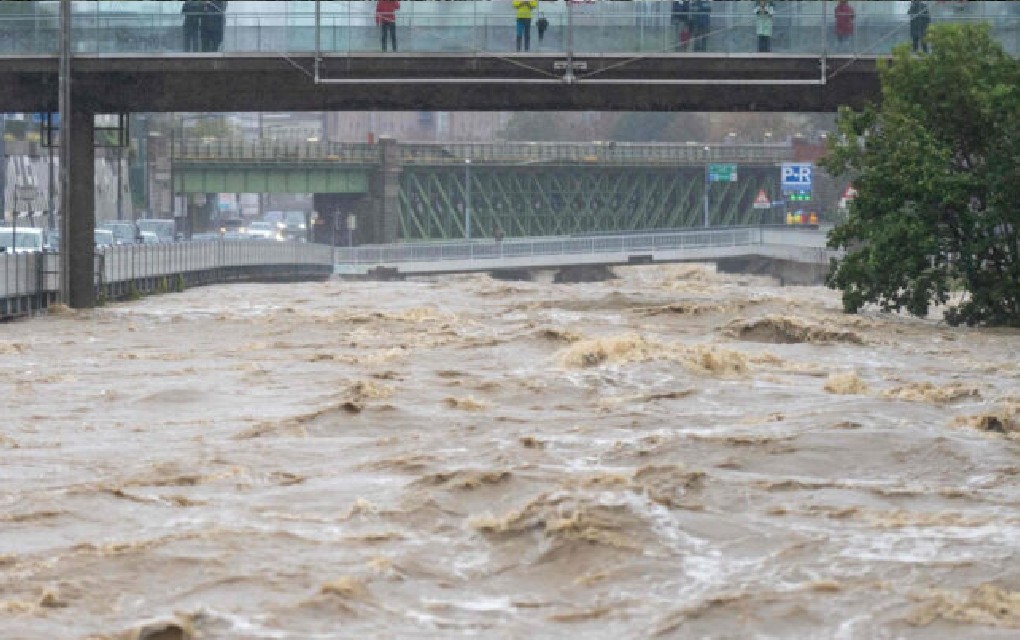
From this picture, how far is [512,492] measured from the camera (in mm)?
21703

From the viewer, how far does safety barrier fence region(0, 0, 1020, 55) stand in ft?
166

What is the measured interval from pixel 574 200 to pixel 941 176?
10473 centimetres

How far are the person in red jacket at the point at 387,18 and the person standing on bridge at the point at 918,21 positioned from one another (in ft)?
36.9

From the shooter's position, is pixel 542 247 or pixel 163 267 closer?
pixel 163 267

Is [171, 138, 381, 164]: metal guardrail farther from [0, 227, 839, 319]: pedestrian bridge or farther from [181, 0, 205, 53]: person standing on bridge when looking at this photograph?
[181, 0, 205, 53]: person standing on bridge

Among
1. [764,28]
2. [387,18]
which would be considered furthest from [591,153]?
[387,18]

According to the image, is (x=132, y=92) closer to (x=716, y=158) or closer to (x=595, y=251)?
(x=595, y=251)

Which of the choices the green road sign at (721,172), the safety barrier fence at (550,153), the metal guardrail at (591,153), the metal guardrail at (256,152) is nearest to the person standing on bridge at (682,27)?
the metal guardrail at (256,152)

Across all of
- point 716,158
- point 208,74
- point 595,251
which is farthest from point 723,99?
point 716,158

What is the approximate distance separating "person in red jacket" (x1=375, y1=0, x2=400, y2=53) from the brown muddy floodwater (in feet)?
36.6

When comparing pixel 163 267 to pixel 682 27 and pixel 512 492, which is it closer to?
pixel 682 27

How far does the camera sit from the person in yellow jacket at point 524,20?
50.2m

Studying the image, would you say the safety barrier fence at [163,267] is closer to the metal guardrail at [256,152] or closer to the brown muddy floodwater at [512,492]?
the brown muddy floodwater at [512,492]

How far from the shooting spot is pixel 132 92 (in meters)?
52.4
